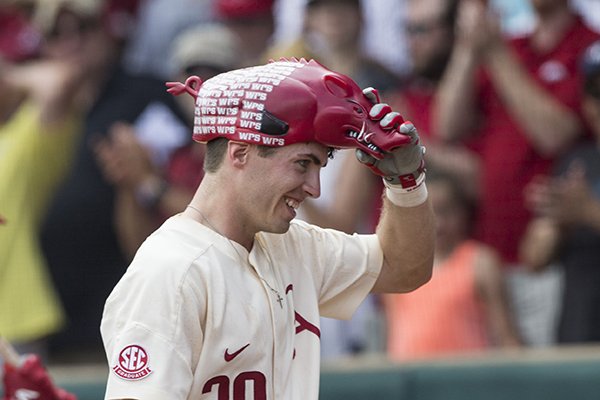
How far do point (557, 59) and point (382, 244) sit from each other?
260 cm

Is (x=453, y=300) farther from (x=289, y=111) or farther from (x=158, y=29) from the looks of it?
(x=289, y=111)

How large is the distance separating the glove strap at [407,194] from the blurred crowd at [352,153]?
2.20 metres

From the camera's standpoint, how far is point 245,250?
3562 millimetres

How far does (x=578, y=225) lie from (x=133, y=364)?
311 cm

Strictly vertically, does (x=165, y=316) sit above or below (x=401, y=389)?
below

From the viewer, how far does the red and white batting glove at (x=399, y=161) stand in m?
3.46

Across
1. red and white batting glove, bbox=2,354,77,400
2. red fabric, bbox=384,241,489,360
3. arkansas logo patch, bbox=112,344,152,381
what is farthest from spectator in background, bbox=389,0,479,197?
arkansas logo patch, bbox=112,344,152,381

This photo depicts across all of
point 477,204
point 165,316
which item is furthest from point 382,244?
point 477,204

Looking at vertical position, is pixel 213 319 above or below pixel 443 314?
below

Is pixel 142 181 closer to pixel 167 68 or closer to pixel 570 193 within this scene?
pixel 167 68

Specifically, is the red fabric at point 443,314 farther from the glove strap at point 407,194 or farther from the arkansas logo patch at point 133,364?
the arkansas logo patch at point 133,364

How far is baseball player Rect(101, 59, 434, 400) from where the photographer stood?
327 centimetres

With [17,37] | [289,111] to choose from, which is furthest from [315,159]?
[17,37]

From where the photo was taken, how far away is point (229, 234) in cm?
A: 354
